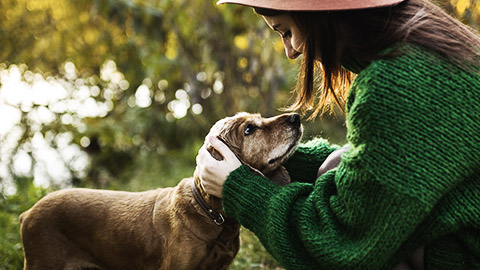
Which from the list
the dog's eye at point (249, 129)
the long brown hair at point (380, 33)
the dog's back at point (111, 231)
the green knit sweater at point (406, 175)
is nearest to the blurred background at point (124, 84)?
the dog's back at point (111, 231)

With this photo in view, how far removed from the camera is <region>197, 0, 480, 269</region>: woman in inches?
75.0

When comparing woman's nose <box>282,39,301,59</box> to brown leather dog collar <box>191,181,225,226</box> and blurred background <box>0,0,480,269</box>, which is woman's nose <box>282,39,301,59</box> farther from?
blurred background <box>0,0,480,269</box>

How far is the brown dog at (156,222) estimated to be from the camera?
2.75 m

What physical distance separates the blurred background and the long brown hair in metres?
4.23

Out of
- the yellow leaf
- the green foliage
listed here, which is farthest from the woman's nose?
the yellow leaf

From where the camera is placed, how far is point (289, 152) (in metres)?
2.87

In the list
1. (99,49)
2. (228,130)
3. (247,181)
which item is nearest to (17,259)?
(228,130)

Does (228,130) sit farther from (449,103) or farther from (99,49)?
(99,49)

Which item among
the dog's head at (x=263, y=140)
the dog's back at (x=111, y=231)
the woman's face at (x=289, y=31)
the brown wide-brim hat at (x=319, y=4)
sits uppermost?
the brown wide-brim hat at (x=319, y=4)

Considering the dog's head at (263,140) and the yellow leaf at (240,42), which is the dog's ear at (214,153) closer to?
the dog's head at (263,140)

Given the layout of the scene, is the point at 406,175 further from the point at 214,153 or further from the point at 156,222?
the point at 156,222

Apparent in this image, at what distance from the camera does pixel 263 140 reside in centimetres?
288

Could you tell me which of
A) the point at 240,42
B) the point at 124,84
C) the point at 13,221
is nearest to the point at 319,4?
the point at 13,221

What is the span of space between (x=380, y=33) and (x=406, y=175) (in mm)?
605
